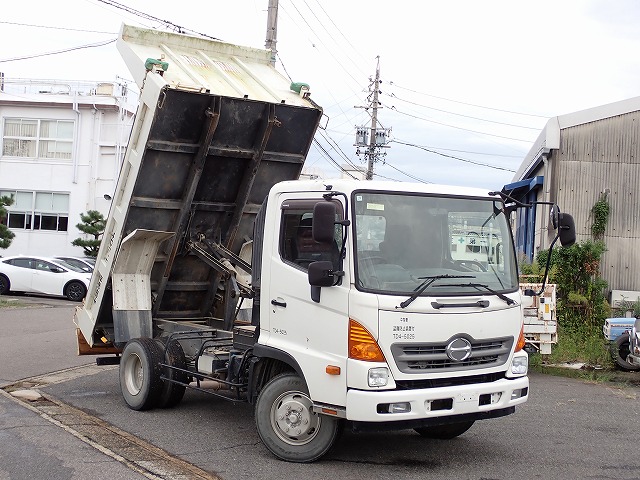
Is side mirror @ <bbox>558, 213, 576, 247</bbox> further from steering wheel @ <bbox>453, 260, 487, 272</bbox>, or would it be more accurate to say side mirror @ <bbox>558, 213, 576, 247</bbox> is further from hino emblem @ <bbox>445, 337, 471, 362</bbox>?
hino emblem @ <bbox>445, 337, 471, 362</bbox>

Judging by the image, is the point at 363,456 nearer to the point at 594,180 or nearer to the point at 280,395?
the point at 280,395

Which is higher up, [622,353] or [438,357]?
[438,357]

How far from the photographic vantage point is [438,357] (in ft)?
21.7

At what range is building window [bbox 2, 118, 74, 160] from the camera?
3778 centimetres

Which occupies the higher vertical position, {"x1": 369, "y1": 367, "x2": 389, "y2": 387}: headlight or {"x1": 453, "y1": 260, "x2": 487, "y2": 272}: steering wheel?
{"x1": 453, "y1": 260, "x2": 487, "y2": 272}: steering wheel

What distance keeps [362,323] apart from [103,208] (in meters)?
33.1

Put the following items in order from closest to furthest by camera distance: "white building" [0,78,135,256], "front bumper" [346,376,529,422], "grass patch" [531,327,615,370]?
"front bumper" [346,376,529,422] → "grass patch" [531,327,615,370] → "white building" [0,78,135,256]

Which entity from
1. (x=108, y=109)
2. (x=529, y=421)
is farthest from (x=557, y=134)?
(x=108, y=109)

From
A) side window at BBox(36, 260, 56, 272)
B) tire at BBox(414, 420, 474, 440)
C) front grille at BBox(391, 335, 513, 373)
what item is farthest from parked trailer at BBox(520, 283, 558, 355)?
side window at BBox(36, 260, 56, 272)

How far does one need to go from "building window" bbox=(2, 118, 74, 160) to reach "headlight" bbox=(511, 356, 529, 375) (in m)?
33.5

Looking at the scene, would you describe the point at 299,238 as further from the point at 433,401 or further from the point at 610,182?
the point at 610,182

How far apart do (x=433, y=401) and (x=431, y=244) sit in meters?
1.30

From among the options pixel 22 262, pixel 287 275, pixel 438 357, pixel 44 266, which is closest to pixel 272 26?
pixel 44 266

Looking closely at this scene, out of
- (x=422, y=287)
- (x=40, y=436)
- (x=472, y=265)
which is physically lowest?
(x=40, y=436)
